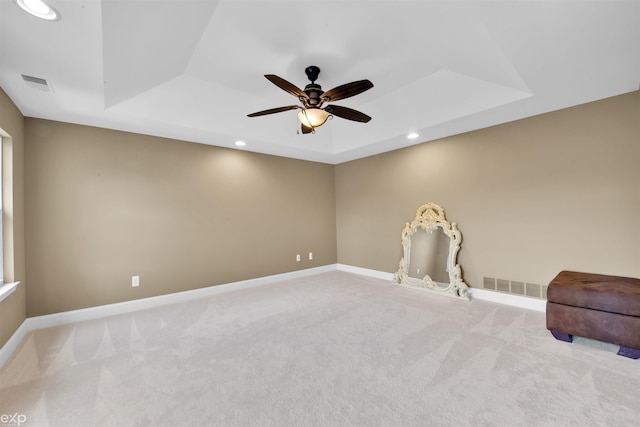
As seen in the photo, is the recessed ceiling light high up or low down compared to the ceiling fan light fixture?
up

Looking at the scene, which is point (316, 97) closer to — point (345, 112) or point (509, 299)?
point (345, 112)

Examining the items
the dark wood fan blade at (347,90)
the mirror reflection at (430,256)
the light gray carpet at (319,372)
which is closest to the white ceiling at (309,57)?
the dark wood fan blade at (347,90)

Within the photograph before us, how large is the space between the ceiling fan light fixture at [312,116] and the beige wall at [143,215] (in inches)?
89.8

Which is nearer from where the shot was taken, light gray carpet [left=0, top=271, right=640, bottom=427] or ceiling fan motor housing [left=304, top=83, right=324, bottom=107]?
light gray carpet [left=0, top=271, right=640, bottom=427]

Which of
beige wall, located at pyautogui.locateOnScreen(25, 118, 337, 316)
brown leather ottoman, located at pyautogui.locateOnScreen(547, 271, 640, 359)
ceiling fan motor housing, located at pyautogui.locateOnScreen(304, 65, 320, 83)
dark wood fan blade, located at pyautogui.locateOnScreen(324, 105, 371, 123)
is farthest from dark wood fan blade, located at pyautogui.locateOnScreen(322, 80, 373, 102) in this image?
beige wall, located at pyautogui.locateOnScreen(25, 118, 337, 316)

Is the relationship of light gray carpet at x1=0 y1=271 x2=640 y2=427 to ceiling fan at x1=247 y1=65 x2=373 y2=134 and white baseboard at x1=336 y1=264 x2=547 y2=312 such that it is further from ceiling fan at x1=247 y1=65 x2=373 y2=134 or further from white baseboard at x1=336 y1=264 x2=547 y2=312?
ceiling fan at x1=247 y1=65 x2=373 y2=134

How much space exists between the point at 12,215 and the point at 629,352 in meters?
5.60

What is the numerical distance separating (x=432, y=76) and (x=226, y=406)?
3610mm

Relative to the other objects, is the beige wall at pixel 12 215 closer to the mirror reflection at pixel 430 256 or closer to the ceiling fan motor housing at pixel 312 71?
the ceiling fan motor housing at pixel 312 71

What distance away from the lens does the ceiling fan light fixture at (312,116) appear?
257cm

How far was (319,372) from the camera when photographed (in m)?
2.12

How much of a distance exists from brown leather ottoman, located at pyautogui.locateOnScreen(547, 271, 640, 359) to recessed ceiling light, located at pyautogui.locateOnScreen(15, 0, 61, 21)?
169 inches

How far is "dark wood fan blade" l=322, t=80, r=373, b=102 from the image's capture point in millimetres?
2182

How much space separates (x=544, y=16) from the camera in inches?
72.8
